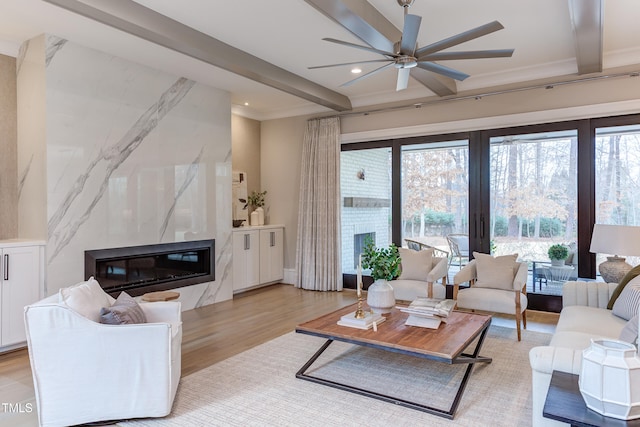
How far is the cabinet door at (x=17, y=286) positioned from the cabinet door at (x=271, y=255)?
3203mm

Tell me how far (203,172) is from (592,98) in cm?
472

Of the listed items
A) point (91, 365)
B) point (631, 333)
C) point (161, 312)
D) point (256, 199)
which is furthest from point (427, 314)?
point (256, 199)

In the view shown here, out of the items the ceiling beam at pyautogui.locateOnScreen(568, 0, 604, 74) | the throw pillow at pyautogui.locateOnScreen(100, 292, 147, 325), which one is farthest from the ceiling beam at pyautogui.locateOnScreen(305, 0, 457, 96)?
the throw pillow at pyautogui.locateOnScreen(100, 292, 147, 325)

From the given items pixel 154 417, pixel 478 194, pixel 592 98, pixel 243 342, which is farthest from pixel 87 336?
pixel 592 98

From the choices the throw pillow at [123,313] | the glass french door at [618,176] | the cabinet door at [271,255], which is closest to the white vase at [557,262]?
the glass french door at [618,176]

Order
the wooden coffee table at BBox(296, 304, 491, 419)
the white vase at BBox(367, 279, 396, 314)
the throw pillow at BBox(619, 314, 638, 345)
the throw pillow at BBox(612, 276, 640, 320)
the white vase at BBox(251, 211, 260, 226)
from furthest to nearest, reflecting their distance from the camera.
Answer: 1. the white vase at BBox(251, 211, 260, 226)
2. the white vase at BBox(367, 279, 396, 314)
3. the throw pillow at BBox(612, 276, 640, 320)
4. the wooden coffee table at BBox(296, 304, 491, 419)
5. the throw pillow at BBox(619, 314, 638, 345)

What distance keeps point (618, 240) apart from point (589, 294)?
27.1 inches

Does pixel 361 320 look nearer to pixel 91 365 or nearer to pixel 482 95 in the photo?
pixel 91 365

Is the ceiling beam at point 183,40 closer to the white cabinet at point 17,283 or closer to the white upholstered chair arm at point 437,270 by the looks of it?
the white cabinet at point 17,283

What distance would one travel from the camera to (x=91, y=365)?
2.37m

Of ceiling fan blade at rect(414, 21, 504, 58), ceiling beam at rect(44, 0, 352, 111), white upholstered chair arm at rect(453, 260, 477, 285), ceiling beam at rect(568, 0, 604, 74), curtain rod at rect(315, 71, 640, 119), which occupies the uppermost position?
ceiling beam at rect(44, 0, 352, 111)

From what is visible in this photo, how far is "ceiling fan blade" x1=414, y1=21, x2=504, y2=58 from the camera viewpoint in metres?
2.77

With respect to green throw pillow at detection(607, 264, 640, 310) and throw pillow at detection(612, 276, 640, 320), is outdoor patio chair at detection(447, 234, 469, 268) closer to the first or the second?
green throw pillow at detection(607, 264, 640, 310)

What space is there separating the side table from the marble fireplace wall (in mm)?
4157
